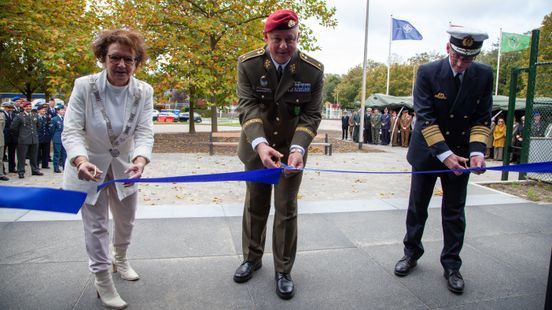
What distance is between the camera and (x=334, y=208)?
5.82 metres

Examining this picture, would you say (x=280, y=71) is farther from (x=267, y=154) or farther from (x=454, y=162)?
(x=454, y=162)

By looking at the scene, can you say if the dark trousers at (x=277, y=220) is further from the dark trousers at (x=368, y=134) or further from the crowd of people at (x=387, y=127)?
the dark trousers at (x=368, y=134)

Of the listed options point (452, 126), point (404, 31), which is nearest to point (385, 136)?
point (404, 31)

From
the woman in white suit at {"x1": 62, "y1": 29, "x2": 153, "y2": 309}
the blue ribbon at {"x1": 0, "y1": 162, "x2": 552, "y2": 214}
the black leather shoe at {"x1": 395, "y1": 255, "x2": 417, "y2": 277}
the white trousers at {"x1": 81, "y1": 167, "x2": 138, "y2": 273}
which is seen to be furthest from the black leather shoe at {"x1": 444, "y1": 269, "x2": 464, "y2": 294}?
the white trousers at {"x1": 81, "y1": 167, "x2": 138, "y2": 273}

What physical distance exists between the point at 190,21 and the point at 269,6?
9.51ft

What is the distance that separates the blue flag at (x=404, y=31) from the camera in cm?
2214

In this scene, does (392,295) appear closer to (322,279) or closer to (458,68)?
(322,279)

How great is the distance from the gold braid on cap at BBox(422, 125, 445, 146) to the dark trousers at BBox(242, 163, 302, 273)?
1094 millimetres

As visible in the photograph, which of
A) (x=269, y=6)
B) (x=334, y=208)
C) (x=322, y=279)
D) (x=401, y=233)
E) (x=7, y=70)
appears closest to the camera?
(x=322, y=279)

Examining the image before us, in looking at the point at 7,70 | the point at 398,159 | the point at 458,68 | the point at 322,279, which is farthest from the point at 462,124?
the point at 7,70

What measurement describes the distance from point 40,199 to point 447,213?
3.09 m

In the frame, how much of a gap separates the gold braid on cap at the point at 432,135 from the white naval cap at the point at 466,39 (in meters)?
0.62

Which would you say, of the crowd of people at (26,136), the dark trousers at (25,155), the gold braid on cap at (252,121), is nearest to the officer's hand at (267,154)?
the gold braid on cap at (252,121)

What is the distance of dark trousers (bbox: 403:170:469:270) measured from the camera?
3365 mm
